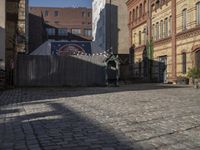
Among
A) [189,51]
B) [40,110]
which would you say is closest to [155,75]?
[189,51]

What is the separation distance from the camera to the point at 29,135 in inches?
330

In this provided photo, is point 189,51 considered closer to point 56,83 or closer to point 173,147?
point 56,83

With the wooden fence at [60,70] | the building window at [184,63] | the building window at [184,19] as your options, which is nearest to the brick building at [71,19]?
the building window at [184,19]

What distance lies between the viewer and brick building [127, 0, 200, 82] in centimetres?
3359

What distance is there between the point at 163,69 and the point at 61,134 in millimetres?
33298

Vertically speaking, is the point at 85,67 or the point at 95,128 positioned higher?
the point at 85,67

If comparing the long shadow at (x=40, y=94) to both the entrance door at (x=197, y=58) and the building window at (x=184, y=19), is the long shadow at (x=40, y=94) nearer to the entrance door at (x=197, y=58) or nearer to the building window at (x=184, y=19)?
the entrance door at (x=197, y=58)

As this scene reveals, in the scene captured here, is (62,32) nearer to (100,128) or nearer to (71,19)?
(71,19)

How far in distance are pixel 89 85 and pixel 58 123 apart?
844 inches

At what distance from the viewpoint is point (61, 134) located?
27.7 feet

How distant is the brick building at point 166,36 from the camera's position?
33594mm

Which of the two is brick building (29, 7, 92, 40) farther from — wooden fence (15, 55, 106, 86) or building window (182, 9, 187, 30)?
wooden fence (15, 55, 106, 86)

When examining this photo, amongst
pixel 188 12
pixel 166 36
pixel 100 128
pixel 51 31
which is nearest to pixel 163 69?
pixel 166 36

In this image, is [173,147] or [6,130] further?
[6,130]
